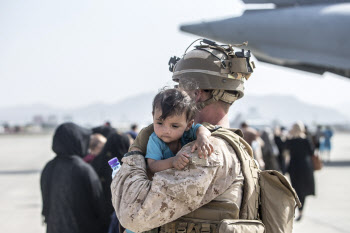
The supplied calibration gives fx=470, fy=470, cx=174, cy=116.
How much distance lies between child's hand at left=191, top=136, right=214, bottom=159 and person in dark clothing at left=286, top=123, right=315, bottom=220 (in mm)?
6939

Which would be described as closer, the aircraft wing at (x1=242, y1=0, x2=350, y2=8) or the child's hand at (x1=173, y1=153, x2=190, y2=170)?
the child's hand at (x1=173, y1=153, x2=190, y2=170)

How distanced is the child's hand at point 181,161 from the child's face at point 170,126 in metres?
0.17

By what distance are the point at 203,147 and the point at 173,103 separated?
0.26 m

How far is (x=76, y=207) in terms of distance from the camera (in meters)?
4.29

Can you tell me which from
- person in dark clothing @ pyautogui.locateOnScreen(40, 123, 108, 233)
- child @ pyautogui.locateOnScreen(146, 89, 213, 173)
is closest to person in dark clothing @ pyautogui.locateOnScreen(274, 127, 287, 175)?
person in dark clothing @ pyautogui.locateOnScreen(40, 123, 108, 233)

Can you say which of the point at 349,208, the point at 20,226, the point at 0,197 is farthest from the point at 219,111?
the point at 0,197

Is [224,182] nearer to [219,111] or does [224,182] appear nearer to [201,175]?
[201,175]

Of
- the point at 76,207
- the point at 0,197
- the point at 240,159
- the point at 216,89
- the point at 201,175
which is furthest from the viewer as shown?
the point at 0,197

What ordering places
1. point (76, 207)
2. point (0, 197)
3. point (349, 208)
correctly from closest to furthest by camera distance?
point (76, 207) → point (349, 208) → point (0, 197)

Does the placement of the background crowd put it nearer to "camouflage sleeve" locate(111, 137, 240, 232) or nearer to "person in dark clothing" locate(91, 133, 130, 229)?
"person in dark clothing" locate(91, 133, 130, 229)

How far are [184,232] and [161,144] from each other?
0.42 meters

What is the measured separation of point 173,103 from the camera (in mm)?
2152

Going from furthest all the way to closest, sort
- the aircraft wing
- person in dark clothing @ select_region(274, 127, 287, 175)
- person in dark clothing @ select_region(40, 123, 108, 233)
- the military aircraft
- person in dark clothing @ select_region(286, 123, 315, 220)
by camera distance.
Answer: the aircraft wing, the military aircraft, person in dark clothing @ select_region(274, 127, 287, 175), person in dark clothing @ select_region(286, 123, 315, 220), person in dark clothing @ select_region(40, 123, 108, 233)

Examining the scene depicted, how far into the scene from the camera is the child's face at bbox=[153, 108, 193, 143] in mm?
2170
